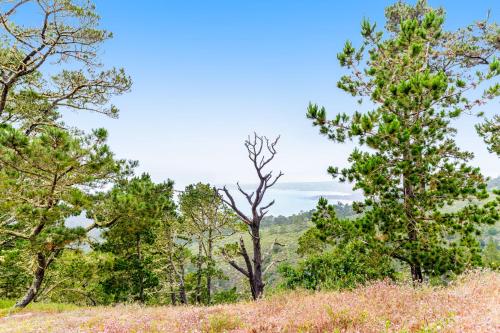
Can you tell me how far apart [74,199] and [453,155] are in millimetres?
15004

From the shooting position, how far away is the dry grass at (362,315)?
14.7ft

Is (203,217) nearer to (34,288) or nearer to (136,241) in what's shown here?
(136,241)

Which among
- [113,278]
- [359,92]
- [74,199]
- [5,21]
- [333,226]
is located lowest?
[113,278]

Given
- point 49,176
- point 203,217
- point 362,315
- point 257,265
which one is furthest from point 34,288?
point 362,315

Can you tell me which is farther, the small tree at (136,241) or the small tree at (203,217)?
the small tree at (203,217)

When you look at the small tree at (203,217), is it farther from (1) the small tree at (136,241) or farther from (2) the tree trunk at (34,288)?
(2) the tree trunk at (34,288)

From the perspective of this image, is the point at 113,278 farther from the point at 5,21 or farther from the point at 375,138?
the point at 375,138

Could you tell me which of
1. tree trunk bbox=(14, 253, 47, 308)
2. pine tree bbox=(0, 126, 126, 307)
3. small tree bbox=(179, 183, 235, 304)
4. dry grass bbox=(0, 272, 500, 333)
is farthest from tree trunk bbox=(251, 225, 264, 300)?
small tree bbox=(179, 183, 235, 304)

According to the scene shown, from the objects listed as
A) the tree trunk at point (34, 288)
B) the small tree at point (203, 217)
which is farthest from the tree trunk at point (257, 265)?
the small tree at point (203, 217)

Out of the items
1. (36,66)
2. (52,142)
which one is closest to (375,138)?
(52,142)

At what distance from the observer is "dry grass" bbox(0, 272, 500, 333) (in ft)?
14.7

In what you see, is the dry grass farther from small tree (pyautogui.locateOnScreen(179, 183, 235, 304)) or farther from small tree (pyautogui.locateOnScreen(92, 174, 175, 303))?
small tree (pyautogui.locateOnScreen(179, 183, 235, 304))

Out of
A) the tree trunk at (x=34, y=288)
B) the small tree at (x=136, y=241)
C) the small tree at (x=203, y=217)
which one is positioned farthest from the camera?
the small tree at (x=203, y=217)

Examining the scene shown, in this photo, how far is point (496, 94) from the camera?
35.7 ft
